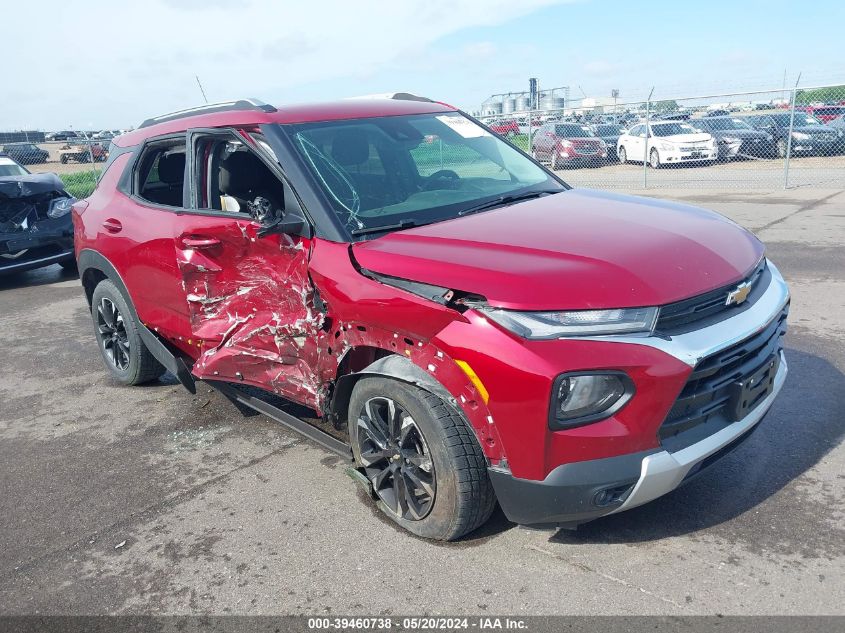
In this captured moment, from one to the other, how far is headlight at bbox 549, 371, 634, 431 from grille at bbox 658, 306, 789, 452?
0.74 feet

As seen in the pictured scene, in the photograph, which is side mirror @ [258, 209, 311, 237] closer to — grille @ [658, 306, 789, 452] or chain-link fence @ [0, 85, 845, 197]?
grille @ [658, 306, 789, 452]

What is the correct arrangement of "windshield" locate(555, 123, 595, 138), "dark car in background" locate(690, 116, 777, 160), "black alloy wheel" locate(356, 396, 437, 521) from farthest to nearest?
"windshield" locate(555, 123, 595, 138) → "dark car in background" locate(690, 116, 777, 160) → "black alloy wheel" locate(356, 396, 437, 521)

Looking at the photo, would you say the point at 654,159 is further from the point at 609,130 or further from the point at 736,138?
the point at 609,130

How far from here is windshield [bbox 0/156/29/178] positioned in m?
10.9

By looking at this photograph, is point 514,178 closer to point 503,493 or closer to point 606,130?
point 503,493

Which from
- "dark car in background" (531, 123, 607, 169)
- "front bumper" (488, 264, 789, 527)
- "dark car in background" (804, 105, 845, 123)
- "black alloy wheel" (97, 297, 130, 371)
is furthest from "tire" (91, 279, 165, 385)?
"dark car in background" (804, 105, 845, 123)

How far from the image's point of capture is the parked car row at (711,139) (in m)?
19.4

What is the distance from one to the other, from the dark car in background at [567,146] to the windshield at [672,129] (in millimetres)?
1801

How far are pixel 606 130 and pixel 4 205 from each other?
18.5 m

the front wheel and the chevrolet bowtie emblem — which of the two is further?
the front wheel

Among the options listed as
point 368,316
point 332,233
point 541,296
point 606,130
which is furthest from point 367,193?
point 606,130

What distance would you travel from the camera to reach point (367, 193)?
11.9 feet

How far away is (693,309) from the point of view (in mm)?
2750

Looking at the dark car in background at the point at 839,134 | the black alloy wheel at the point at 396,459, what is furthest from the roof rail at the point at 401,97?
the dark car in background at the point at 839,134
